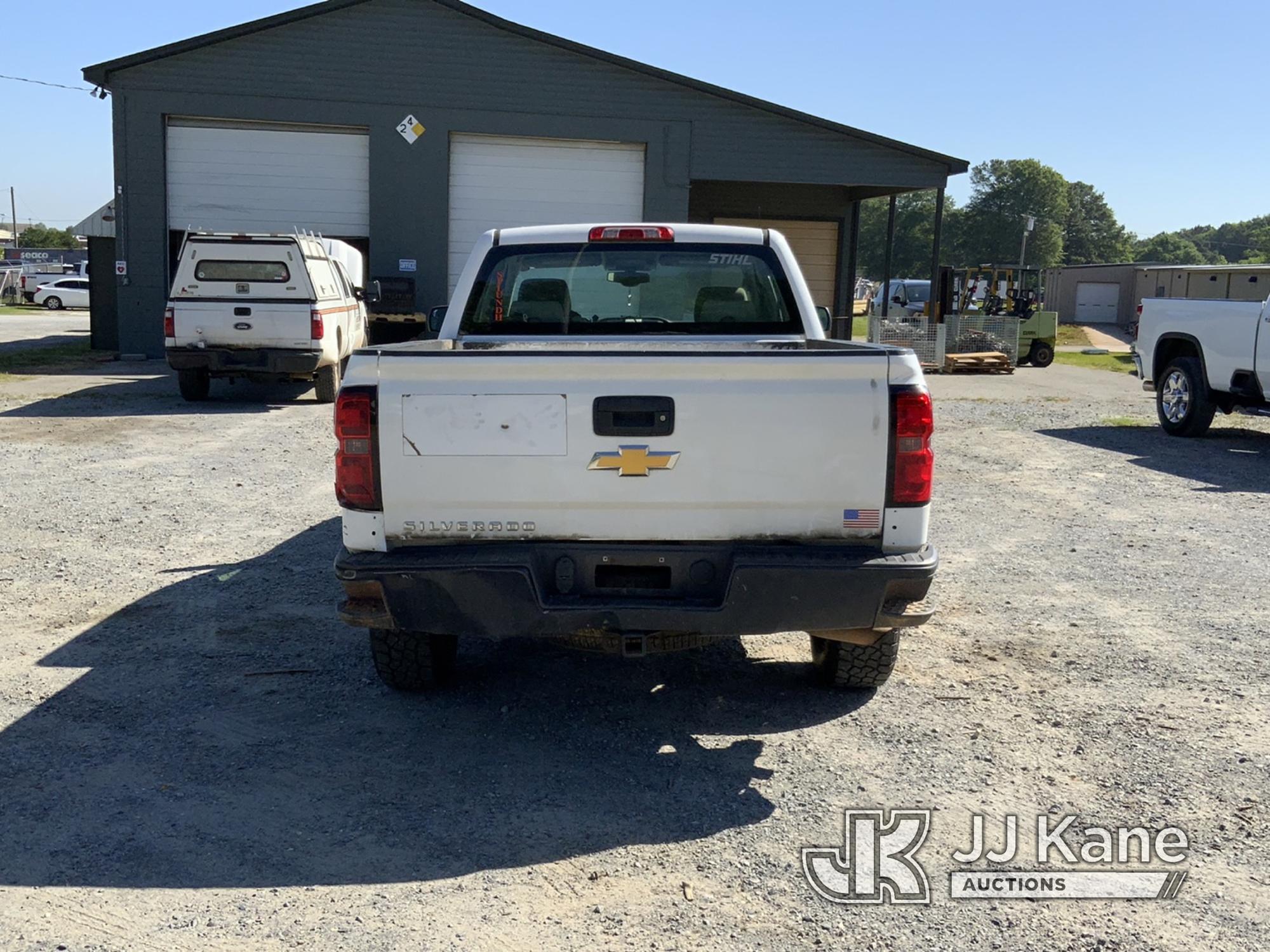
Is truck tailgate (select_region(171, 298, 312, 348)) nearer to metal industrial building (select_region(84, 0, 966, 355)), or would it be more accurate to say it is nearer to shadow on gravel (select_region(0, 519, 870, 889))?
metal industrial building (select_region(84, 0, 966, 355))

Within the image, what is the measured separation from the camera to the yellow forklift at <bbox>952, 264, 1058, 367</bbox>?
2669 centimetres

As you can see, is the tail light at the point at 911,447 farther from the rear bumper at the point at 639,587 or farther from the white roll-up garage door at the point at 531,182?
the white roll-up garage door at the point at 531,182

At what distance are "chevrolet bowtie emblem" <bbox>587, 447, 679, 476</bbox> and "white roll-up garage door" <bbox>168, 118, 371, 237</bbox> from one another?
731 inches

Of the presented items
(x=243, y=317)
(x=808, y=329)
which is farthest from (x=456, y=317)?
(x=243, y=317)

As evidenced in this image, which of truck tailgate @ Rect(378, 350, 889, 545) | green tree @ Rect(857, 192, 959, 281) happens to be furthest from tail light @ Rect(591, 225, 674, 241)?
green tree @ Rect(857, 192, 959, 281)

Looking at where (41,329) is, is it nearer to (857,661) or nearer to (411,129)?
(411,129)

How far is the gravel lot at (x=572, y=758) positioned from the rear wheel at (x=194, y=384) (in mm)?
7244

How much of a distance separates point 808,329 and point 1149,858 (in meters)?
2.92

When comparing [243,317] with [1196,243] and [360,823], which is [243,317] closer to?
[360,823]

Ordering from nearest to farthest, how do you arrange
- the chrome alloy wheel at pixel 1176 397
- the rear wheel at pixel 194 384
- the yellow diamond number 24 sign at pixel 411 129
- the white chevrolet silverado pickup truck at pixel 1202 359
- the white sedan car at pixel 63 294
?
the white chevrolet silverado pickup truck at pixel 1202 359 → the chrome alloy wheel at pixel 1176 397 → the rear wheel at pixel 194 384 → the yellow diamond number 24 sign at pixel 411 129 → the white sedan car at pixel 63 294

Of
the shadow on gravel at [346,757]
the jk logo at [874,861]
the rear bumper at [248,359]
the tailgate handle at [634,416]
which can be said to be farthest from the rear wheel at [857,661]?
the rear bumper at [248,359]

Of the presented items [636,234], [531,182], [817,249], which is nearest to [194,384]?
[531,182]

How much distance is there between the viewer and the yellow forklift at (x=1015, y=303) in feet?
87.6

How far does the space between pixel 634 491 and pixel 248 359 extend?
11339 millimetres
